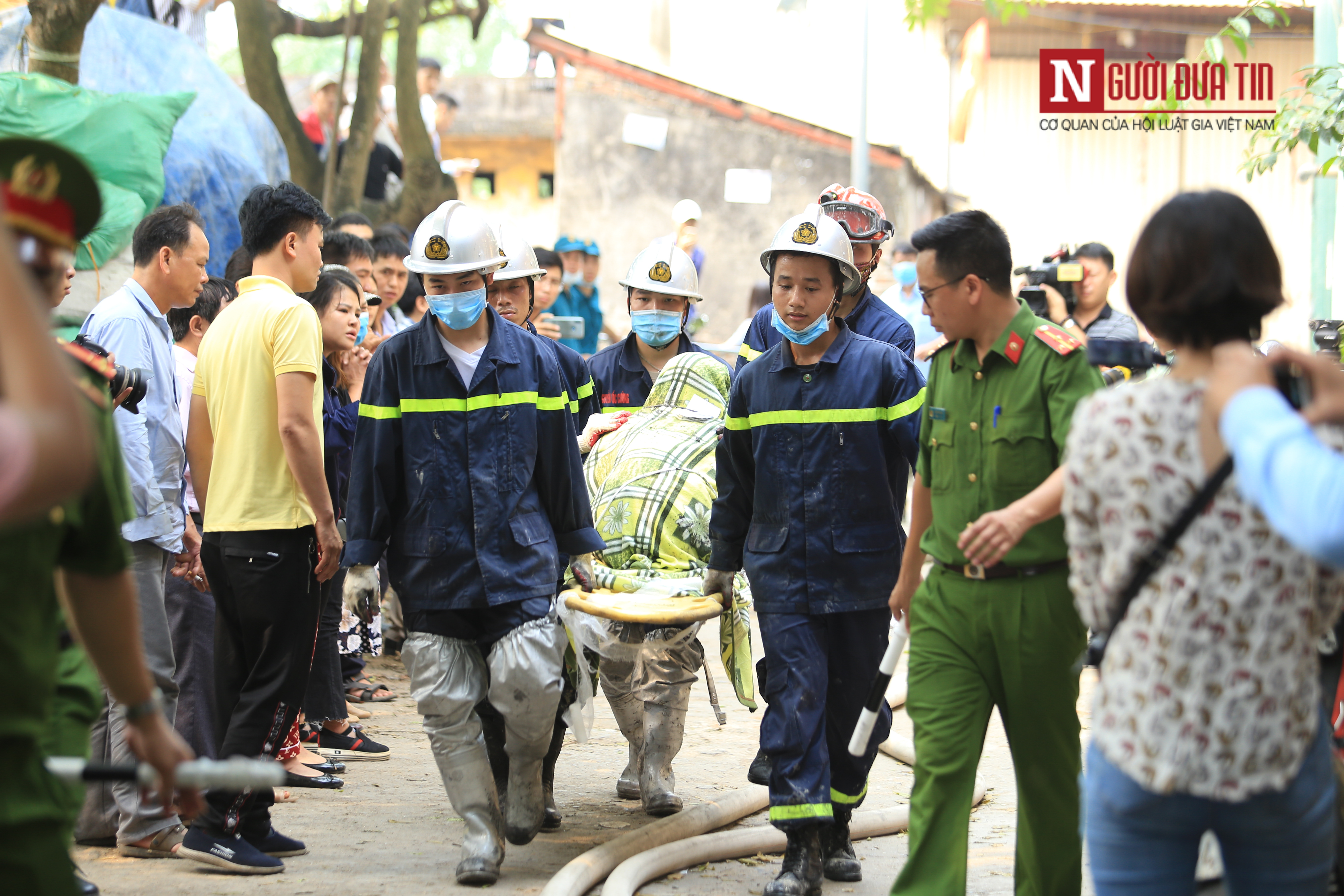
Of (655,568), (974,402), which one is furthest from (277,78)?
(974,402)

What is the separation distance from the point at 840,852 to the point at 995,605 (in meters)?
1.58

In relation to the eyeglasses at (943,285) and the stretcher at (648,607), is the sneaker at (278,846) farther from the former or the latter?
the eyeglasses at (943,285)

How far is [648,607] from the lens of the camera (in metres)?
4.86

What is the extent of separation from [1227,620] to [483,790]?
10.4ft

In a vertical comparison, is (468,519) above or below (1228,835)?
above

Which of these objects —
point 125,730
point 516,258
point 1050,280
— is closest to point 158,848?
point 125,730

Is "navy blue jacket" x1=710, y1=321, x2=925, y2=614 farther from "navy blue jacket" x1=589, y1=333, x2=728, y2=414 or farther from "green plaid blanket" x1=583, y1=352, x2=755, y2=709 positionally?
"navy blue jacket" x1=589, y1=333, x2=728, y2=414

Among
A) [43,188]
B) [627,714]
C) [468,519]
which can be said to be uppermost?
[43,188]

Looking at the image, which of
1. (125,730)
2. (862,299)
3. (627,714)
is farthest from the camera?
(862,299)

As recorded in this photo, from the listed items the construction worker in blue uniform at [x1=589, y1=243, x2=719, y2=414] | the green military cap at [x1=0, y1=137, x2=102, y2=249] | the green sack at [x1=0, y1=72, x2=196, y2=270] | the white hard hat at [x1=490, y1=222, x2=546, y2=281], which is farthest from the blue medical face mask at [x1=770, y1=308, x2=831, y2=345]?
the green sack at [x1=0, y1=72, x2=196, y2=270]

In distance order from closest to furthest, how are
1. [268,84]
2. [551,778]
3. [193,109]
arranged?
[551,778], [193,109], [268,84]

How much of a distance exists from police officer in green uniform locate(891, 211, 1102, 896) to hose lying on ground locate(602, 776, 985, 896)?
40 cm

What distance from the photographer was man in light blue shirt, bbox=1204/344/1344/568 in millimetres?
2092

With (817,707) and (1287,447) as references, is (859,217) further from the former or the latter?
(1287,447)
